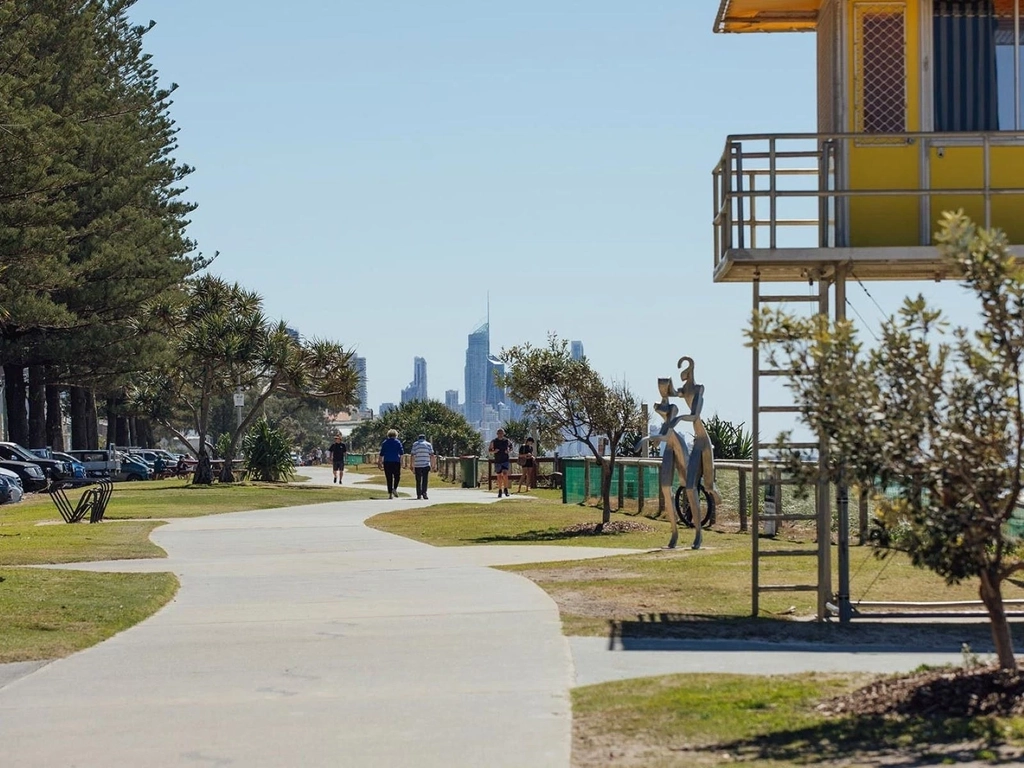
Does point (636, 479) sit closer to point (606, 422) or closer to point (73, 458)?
point (606, 422)

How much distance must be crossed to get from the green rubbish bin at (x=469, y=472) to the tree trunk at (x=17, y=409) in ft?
73.0

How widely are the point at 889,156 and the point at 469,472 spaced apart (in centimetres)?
3468

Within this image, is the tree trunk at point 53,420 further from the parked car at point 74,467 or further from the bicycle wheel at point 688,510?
the bicycle wheel at point 688,510

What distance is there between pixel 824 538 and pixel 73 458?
169 feet

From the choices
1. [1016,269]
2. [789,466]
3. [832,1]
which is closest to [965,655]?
[789,466]

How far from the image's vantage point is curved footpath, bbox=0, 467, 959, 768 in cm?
814

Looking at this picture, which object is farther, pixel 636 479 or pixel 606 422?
pixel 636 479

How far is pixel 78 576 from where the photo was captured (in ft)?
55.0

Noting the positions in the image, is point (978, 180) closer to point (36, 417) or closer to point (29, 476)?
point (29, 476)

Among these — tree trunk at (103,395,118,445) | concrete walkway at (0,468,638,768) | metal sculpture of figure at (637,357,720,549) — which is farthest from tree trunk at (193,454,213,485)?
tree trunk at (103,395,118,445)

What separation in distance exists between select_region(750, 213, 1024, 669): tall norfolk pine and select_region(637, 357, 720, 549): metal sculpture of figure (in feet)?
36.8

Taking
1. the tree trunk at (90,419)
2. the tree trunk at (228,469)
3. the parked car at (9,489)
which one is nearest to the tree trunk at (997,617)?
the parked car at (9,489)

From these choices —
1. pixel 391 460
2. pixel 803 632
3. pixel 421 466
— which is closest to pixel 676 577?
pixel 803 632

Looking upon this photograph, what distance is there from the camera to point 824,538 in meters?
13.0
